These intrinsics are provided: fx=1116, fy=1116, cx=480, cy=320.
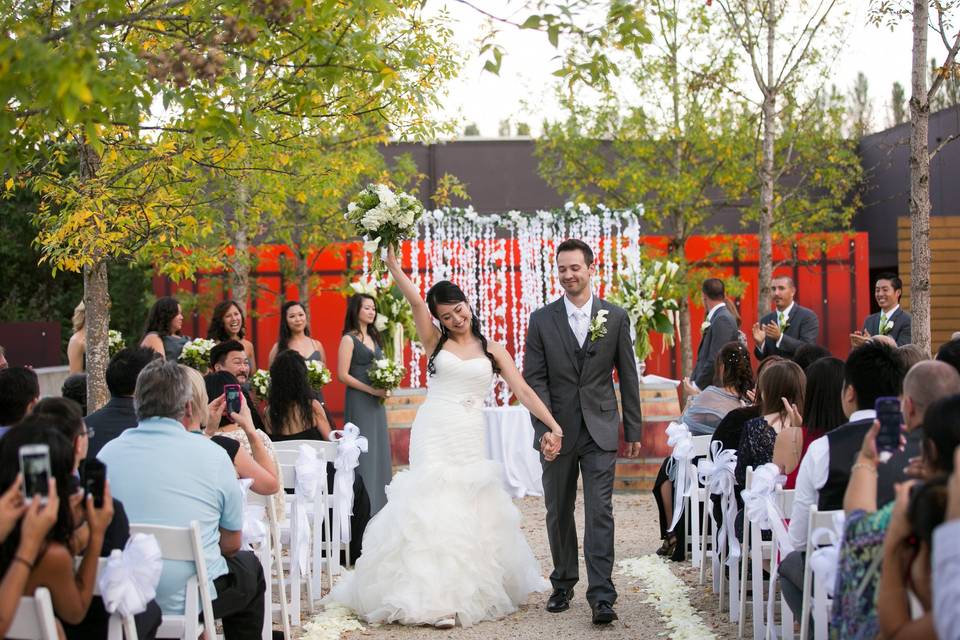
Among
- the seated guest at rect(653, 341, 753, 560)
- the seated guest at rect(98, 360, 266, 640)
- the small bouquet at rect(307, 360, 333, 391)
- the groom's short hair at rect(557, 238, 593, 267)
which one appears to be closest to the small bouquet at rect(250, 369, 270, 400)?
the small bouquet at rect(307, 360, 333, 391)

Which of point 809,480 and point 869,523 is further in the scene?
point 809,480

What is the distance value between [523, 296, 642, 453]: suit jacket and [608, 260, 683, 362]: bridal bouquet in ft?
17.0

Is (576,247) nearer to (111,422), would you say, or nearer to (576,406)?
(576,406)

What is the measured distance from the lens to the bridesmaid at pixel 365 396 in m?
9.22

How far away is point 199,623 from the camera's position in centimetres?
425

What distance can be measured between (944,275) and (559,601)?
12256mm

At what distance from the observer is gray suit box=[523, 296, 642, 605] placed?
6.16m

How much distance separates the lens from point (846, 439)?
13.8ft


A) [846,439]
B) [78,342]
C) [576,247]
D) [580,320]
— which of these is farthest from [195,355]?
[846,439]

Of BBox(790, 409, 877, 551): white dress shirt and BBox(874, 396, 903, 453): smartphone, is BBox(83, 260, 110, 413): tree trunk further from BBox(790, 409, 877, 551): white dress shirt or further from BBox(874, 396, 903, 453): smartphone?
BBox(874, 396, 903, 453): smartphone

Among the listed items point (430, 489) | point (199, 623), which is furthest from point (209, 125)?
point (430, 489)

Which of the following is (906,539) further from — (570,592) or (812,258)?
(812,258)

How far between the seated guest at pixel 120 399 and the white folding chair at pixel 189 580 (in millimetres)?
1490

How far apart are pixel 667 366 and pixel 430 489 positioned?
476 inches
